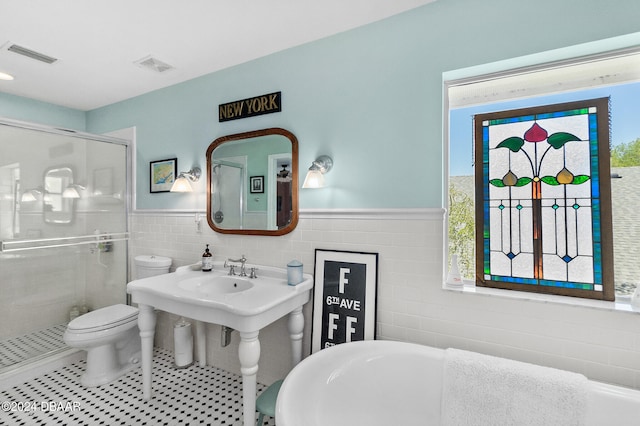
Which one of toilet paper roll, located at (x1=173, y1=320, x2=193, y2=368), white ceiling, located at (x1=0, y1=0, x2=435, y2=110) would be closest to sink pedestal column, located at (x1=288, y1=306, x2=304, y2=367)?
toilet paper roll, located at (x1=173, y1=320, x2=193, y2=368)

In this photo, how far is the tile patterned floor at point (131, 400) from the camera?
190 centimetres

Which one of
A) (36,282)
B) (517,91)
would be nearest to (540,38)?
(517,91)

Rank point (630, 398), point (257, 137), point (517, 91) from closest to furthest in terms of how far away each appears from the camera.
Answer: point (630, 398), point (517, 91), point (257, 137)

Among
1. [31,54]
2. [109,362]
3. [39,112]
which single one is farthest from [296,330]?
[39,112]

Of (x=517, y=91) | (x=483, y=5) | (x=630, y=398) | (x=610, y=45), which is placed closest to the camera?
(x=630, y=398)

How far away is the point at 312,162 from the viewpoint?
2.06 meters

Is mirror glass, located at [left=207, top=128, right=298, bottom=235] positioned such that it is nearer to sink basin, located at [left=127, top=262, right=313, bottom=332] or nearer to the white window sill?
sink basin, located at [left=127, top=262, right=313, bottom=332]

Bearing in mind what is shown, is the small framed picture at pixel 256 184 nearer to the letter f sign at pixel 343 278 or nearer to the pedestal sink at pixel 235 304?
the pedestal sink at pixel 235 304

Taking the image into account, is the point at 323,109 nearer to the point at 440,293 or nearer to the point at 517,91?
the point at 517,91

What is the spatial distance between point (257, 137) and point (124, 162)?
164cm

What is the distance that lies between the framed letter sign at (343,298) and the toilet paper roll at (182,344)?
115cm

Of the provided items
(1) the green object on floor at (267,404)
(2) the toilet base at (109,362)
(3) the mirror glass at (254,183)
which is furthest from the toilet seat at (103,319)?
(1) the green object on floor at (267,404)

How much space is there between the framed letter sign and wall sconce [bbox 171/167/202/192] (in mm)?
1254

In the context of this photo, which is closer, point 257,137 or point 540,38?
point 540,38
